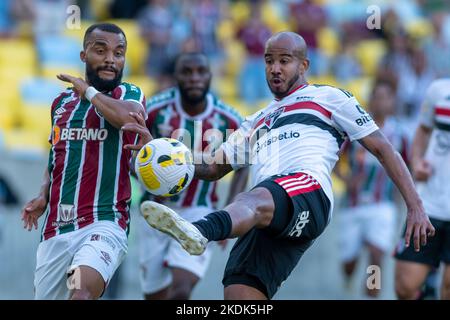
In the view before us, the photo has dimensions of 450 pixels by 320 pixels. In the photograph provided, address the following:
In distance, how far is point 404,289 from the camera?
975 centimetres

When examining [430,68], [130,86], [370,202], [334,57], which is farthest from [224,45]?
[130,86]

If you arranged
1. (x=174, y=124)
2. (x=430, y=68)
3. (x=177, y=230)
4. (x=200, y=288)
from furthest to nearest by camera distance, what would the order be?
(x=430, y=68) < (x=200, y=288) < (x=174, y=124) < (x=177, y=230)

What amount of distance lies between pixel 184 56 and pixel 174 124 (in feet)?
2.26

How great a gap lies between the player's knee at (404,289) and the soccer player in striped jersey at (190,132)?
5.67 ft

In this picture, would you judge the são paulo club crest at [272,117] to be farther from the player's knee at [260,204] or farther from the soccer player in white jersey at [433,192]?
the soccer player in white jersey at [433,192]

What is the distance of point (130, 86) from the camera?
793 centimetres

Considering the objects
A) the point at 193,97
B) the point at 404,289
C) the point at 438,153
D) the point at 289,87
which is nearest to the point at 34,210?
the point at 289,87

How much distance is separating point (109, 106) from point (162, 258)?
10.1 feet

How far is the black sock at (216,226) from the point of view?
22.3ft

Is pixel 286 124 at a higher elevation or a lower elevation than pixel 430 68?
lower

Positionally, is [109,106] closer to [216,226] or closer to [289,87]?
A: [216,226]

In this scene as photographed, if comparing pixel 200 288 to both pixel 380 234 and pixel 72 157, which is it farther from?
pixel 72 157
